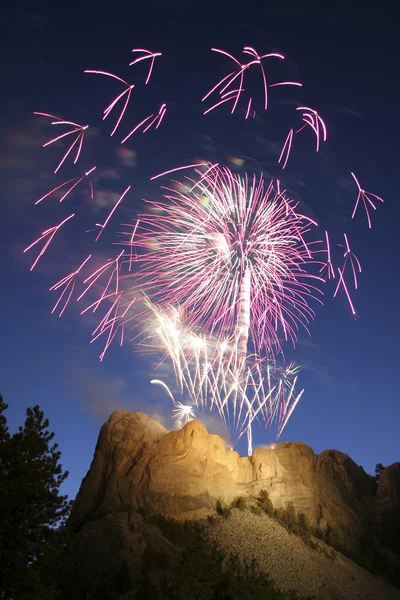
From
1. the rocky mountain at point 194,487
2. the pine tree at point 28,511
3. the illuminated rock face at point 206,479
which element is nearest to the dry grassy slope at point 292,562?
the rocky mountain at point 194,487

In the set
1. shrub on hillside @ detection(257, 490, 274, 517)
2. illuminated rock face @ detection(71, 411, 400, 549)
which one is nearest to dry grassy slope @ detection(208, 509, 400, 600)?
shrub on hillside @ detection(257, 490, 274, 517)

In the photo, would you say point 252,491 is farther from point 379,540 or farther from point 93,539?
point 93,539

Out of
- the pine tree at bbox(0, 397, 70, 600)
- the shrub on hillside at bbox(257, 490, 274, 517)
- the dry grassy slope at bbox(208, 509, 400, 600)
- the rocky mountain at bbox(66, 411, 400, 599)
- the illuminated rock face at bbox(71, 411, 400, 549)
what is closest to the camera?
the pine tree at bbox(0, 397, 70, 600)

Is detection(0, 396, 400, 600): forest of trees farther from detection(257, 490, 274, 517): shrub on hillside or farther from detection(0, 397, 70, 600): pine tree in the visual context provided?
detection(257, 490, 274, 517): shrub on hillside

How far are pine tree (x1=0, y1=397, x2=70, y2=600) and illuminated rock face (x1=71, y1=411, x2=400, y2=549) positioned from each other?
47.1 feet

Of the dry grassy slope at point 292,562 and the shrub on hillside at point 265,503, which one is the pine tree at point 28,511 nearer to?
the dry grassy slope at point 292,562

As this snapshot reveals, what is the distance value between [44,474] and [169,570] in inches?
547

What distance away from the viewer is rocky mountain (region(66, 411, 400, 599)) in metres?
35.5

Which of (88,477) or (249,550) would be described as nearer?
(249,550)

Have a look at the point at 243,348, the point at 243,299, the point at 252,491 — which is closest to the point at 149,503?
the point at 252,491

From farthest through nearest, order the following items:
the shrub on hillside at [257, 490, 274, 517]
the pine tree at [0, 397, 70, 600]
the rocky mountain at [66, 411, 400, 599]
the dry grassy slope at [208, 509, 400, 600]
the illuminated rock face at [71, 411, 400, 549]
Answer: the shrub on hillside at [257, 490, 274, 517] < the illuminated rock face at [71, 411, 400, 549] < the dry grassy slope at [208, 509, 400, 600] < the rocky mountain at [66, 411, 400, 599] < the pine tree at [0, 397, 70, 600]

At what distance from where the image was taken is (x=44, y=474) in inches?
920

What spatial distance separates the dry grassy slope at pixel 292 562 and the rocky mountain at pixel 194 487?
1.34m

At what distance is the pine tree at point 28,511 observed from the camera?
21.2 metres
